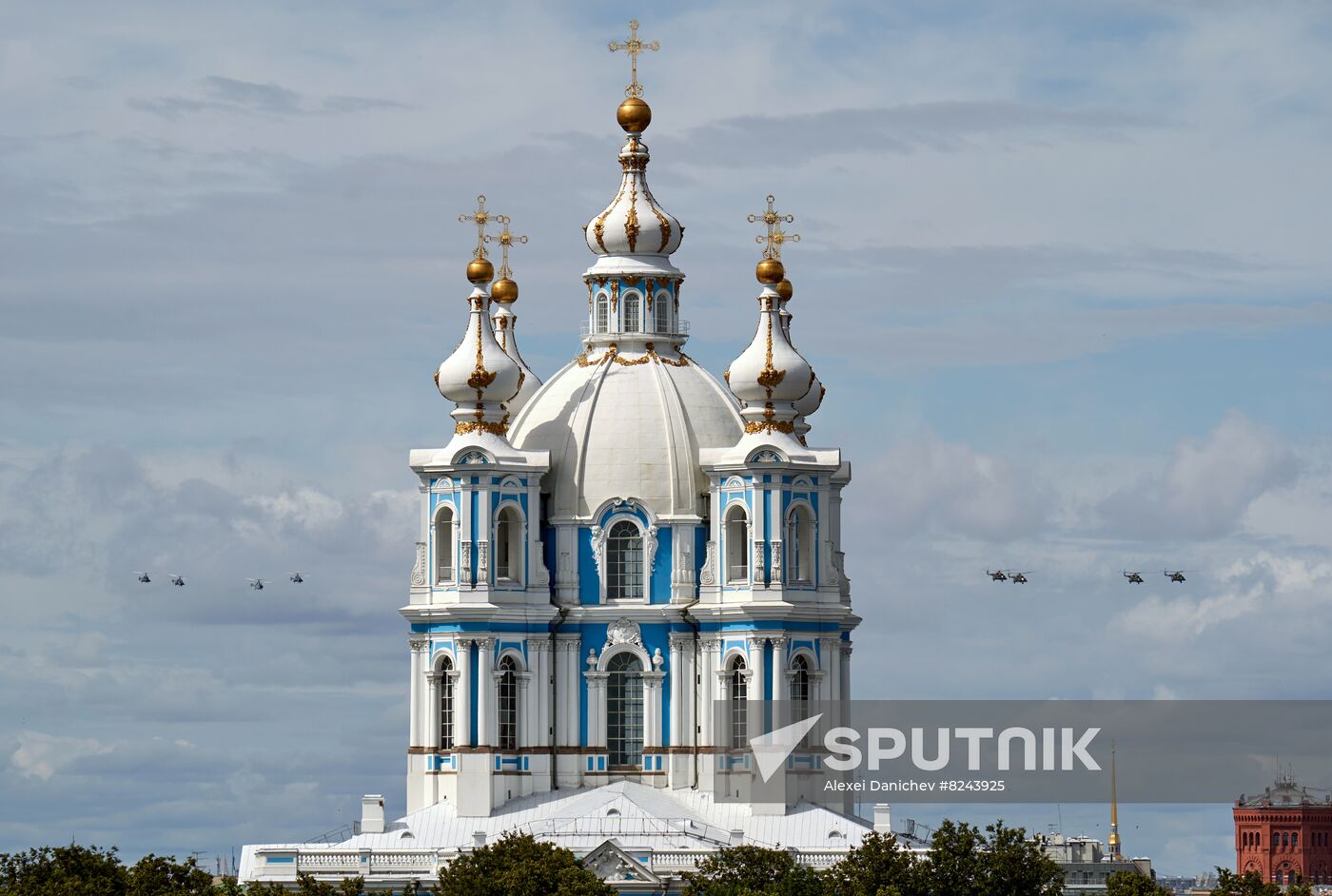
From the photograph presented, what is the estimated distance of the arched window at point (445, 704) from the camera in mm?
133000

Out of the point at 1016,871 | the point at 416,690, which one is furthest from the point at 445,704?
the point at 1016,871

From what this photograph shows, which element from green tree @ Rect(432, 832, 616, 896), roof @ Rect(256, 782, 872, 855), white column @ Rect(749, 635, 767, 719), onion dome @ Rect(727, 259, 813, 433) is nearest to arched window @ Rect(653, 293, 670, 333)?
onion dome @ Rect(727, 259, 813, 433)

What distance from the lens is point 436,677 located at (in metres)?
133

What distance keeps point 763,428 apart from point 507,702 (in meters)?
13.3

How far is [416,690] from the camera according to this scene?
134m

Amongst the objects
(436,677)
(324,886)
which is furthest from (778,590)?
(324,886)

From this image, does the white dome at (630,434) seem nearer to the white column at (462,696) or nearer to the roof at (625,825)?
the white column at (462,696)

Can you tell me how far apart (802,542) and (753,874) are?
1562 centimetres

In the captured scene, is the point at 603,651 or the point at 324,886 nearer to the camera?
the point at 324,886

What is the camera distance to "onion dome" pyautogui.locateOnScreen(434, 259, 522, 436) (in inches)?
5261

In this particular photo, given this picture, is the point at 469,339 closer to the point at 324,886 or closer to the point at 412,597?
the point at 412,597

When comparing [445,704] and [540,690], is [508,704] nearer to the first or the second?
[540,690]

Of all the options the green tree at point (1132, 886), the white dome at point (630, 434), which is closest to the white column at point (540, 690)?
the white dome at point (630, 434)

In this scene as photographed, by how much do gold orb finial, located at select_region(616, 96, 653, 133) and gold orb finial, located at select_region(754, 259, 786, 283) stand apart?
7.31m
